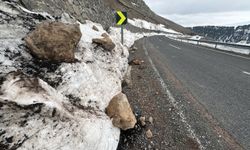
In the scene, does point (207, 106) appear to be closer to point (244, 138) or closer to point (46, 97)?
point (244, 138)

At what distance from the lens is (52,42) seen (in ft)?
9.11

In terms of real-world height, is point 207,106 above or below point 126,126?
below

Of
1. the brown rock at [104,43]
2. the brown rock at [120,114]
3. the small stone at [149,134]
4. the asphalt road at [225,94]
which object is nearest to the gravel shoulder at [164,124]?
the small stone at [149,134]

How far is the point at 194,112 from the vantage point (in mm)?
3564

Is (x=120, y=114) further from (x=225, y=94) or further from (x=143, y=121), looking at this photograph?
(x=225, y=94)

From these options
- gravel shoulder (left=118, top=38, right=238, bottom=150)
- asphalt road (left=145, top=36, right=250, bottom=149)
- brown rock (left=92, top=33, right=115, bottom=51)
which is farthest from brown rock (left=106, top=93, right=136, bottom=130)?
brown rock (left=92, top=33, right=115, bottom=51)

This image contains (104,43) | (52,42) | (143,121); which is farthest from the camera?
(104,43)

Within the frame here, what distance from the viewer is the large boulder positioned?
2.68m

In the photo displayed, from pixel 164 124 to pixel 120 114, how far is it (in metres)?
1.02

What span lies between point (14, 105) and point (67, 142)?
0.74 metres

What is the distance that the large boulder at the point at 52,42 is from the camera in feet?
8.78

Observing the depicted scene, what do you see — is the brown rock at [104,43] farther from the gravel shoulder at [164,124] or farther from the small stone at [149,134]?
the small stone at [149,134]

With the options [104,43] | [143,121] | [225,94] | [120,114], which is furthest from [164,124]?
[104,43]

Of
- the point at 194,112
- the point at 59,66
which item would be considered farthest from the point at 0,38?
the point at 194,112
